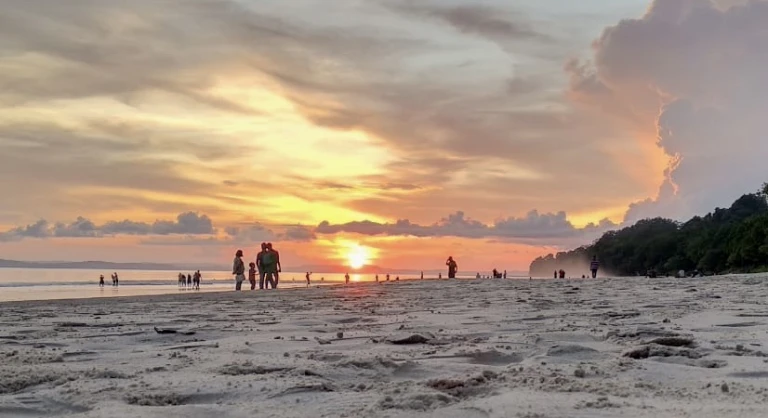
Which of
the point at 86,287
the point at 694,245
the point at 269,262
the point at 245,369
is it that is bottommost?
the point at 86,287

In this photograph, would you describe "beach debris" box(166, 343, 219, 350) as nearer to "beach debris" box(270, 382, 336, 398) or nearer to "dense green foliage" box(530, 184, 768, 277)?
"beach debris" box(270, 382, 336, 398)

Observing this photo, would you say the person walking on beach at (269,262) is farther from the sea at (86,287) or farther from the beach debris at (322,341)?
the beach debris at (322,341)

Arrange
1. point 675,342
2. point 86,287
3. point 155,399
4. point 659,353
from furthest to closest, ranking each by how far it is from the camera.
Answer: point 86,287, point 675,342, point 659,353, point 155,399

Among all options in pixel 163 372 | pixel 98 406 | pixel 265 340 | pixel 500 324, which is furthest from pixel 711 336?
pixel 98 406

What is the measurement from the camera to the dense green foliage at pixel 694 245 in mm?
45000

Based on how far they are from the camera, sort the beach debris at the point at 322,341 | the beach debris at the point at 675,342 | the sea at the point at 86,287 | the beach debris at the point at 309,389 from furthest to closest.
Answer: the sea at the point at 86,287
the beach debris at the point at 322,341
the beach debris at the point at 675,342
the beach debris at the point at 309,389

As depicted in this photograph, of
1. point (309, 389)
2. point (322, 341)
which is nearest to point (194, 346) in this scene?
point (322, 341)

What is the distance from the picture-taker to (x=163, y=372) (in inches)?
153

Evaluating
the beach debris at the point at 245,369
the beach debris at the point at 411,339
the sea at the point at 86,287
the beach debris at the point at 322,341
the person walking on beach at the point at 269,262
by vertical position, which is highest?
the person walking on beach at the point at 269,262

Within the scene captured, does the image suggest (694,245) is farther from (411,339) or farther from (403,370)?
(403,370)

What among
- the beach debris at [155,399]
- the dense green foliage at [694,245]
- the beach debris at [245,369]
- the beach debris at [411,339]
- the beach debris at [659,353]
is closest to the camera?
the beach debris at [155,399]

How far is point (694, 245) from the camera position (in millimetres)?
60375

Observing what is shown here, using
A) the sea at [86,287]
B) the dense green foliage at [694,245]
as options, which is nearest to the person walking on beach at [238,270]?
the sea at [86,287]

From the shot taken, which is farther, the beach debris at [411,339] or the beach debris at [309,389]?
the beach debris at [411,339]
